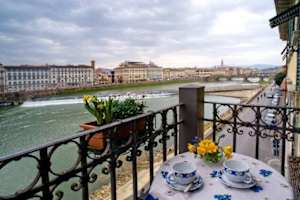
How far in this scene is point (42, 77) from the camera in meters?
51.2

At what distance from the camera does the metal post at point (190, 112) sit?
6.93 feet

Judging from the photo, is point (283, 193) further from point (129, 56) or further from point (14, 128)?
point (129, 56)

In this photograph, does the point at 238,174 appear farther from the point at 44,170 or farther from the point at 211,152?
the point at 44,170

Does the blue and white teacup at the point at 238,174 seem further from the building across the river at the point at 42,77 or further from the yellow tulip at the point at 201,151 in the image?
the building across the river at the point at 42,77

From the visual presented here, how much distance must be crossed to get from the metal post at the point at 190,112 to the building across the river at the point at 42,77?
4305 cm

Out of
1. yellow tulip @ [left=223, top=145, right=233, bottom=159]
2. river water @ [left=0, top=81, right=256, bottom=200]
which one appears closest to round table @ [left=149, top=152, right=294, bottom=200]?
yellow tulip @ [left=223, top=145, right=233, bottom=159]

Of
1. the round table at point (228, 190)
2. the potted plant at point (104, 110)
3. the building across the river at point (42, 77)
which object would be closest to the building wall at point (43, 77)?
the building across the river at point (42, 77)

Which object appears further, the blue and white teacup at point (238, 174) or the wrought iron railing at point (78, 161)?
the blue and white teacup at point (238, 174)

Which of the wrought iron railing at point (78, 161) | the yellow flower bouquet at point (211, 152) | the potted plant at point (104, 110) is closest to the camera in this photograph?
the wrought iron railing at point (78, 161)

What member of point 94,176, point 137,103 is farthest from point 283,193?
point 137,103

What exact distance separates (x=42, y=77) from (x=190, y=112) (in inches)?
2193

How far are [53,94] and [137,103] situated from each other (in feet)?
118

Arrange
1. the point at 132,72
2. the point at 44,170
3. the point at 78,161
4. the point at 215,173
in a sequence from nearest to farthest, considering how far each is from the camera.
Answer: the point at 44,170, the point at 78,161, the point at 215,173, the point at 132,72

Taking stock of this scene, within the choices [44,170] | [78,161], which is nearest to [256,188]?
[78,161]
